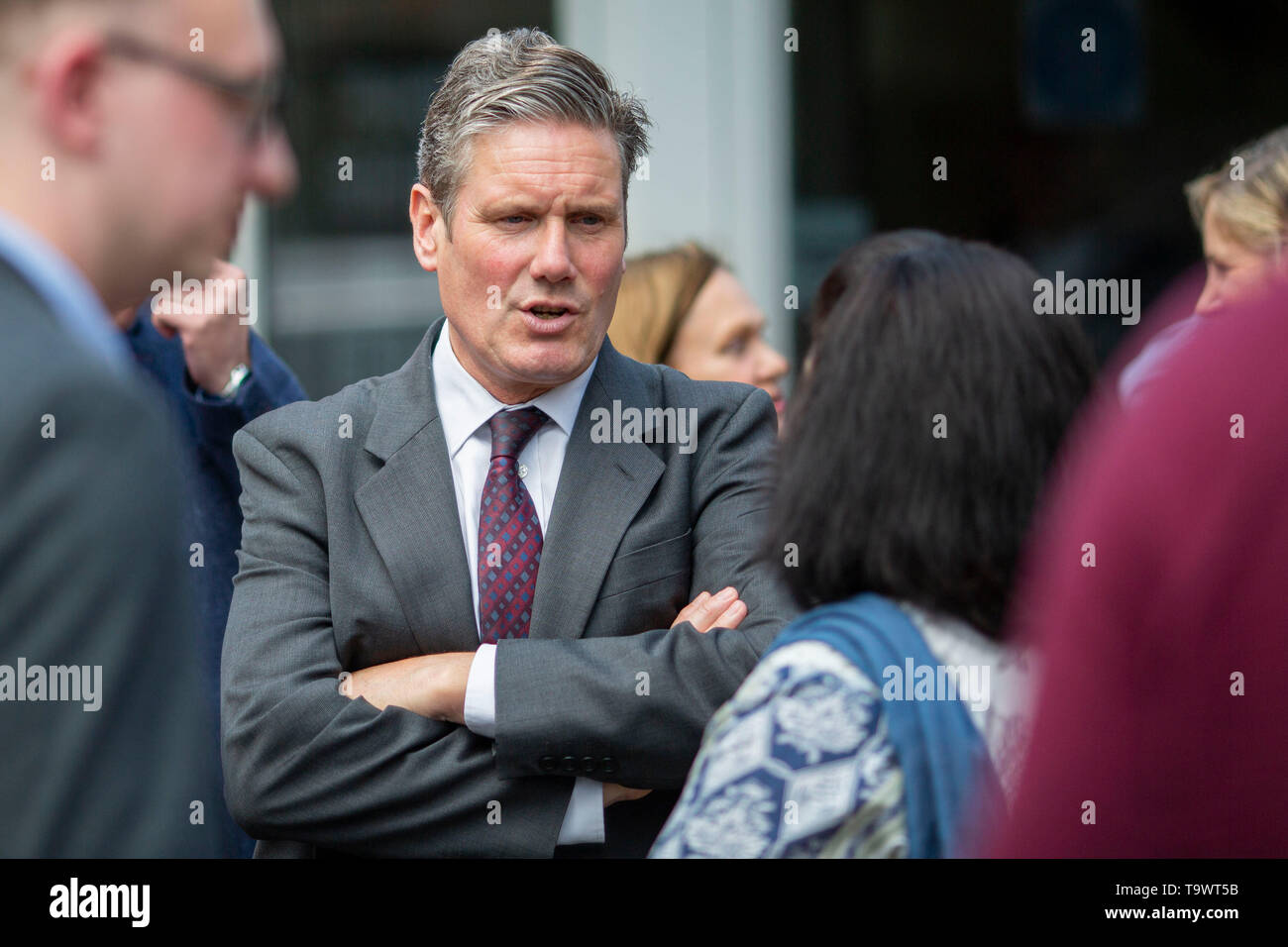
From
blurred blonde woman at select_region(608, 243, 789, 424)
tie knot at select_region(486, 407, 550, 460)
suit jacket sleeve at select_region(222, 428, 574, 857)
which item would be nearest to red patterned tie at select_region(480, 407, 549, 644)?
tie knot at select_region(486, 407, 550, 460)

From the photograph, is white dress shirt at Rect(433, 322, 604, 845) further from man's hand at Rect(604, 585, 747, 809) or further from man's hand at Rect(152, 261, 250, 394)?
man's hand at Rect(152, 261, 250, 394)

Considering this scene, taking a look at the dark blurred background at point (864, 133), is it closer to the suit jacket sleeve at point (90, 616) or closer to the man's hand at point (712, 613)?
the man's hand at point (712, 613)

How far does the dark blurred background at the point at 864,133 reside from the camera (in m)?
5.87

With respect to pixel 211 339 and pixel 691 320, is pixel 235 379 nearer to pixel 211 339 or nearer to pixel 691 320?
pixel 211 339

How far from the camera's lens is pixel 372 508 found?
7.85 ft

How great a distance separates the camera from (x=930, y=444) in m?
1.71

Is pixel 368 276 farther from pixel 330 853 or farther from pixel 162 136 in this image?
pixel 162 136

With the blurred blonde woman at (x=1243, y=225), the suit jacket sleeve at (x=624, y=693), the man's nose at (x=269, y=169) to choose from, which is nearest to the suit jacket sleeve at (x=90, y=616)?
the man's nose at (x=269, y=169)

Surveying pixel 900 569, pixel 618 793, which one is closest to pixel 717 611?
pixel 618 793

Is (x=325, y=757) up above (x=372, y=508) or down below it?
below

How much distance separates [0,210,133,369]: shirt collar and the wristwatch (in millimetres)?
1871

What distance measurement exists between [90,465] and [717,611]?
1484mm

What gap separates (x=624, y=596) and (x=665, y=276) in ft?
5.53
